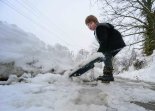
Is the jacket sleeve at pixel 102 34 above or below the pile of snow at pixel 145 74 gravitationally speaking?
above

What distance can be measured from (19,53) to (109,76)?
6.05 feet

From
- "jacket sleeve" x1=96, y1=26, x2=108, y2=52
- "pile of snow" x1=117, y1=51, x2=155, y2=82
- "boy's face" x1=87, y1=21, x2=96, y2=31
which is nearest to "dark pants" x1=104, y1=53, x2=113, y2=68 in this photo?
"jacket sleeve" x1=96, y1=26, x2=108, y2=52

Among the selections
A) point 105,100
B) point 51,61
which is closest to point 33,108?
point 105,100

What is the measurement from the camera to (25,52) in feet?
13.5

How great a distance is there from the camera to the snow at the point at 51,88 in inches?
69.6

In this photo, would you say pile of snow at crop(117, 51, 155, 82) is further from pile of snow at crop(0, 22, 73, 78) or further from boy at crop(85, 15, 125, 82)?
pile of snow at crop(0, 22, 73, 78)

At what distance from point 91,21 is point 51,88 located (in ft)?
5.94

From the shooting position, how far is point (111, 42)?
13.0 feet

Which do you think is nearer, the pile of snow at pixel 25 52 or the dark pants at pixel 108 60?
the pile of snow at pixel 25 52

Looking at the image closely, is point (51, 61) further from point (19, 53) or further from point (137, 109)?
point (137, 109)

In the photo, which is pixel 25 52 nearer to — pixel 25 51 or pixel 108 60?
pixel 25 51

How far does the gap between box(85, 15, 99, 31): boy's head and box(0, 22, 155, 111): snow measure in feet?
2.21

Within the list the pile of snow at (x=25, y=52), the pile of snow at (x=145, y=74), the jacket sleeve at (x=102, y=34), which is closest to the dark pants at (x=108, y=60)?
the jacket sleeve at (x=102, y=34)

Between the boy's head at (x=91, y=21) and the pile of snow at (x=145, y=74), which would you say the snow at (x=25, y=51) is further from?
the pile of snow at (x=145, y=74)
